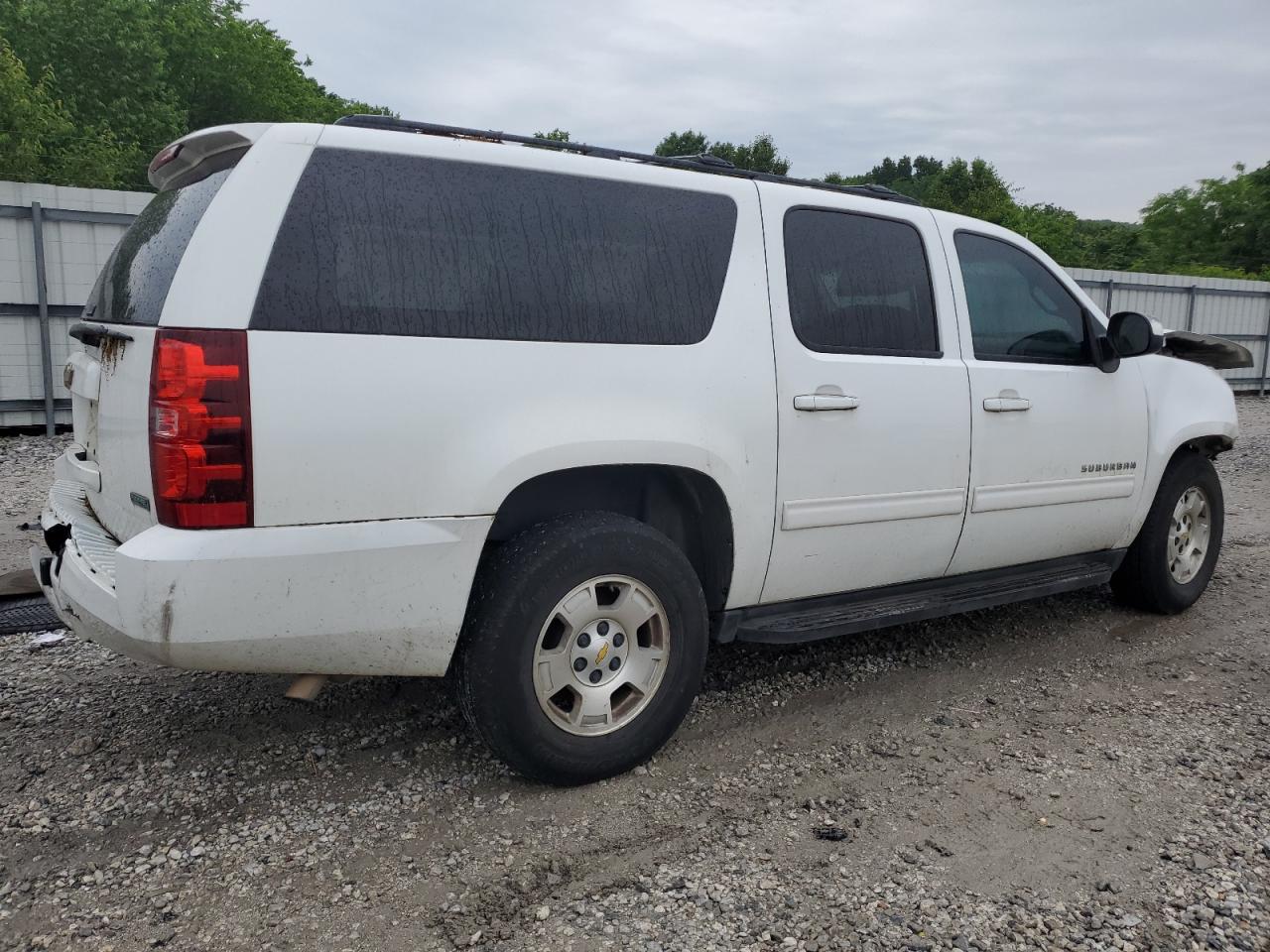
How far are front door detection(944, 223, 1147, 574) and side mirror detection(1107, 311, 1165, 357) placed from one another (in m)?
0.11

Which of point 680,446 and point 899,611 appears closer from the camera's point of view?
point 680,446

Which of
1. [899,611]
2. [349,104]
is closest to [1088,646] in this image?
[899,611]

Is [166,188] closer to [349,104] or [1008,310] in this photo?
[1008,310]

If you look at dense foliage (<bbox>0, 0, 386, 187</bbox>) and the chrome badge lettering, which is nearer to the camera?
the chrome badge lettering

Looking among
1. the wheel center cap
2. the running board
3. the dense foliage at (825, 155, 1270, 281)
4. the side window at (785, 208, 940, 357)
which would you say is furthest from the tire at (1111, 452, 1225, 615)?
the dense foliage at (825, 155, 1270, 281)

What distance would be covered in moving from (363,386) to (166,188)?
1.25 metres

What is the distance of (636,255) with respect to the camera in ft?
10.1

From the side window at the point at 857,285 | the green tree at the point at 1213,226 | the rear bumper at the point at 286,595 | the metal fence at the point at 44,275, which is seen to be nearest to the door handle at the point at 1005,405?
the side window at the point at 857,285

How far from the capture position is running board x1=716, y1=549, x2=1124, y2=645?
11.0 feet

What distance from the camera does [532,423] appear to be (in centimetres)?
275

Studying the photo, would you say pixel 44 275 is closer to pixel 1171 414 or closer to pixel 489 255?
pixel 489 255

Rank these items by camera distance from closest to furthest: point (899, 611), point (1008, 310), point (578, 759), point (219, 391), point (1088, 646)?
point (219, 391) → point (578, 759) → point (899, 611) → point (1008, 310) → point (1088, 646)

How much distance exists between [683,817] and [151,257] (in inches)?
87.8

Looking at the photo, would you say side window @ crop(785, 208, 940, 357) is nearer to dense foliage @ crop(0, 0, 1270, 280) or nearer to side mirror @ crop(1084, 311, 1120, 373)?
side mirror @ crop(1084, 311, 1120, 373)
